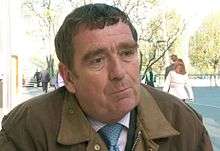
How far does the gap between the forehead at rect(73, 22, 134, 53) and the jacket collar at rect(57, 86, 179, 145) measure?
247 millimetres

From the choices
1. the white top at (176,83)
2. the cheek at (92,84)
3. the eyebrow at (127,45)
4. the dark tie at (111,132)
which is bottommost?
the white top at (176,83)

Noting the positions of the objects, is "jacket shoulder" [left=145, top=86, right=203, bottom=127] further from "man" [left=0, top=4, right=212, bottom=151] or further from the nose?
the nose

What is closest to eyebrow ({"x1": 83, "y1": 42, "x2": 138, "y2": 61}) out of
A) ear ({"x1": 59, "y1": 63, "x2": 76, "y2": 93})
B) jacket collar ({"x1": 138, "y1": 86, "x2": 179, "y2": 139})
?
ear ({"x1": 59, "y1": 63, "x2": 76, "y2": 93})

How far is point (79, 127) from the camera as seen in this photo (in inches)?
70.2

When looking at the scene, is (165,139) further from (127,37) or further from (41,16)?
(41,16)

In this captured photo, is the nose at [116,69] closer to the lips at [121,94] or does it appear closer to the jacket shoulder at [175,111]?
the lips at [121,94]

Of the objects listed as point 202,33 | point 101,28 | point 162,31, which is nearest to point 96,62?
point 101,28

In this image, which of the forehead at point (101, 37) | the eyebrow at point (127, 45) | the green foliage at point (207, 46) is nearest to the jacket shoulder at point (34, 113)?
the forehead at point (101, 37)

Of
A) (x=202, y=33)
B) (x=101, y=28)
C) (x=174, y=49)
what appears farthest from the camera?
(x=202, y=33)

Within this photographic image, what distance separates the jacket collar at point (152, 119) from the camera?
1769 millimetres

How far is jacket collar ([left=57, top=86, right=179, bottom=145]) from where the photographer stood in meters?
1.75

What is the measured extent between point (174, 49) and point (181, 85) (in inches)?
430

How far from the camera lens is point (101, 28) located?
66.5 inches

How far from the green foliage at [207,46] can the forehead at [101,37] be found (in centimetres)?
2054
